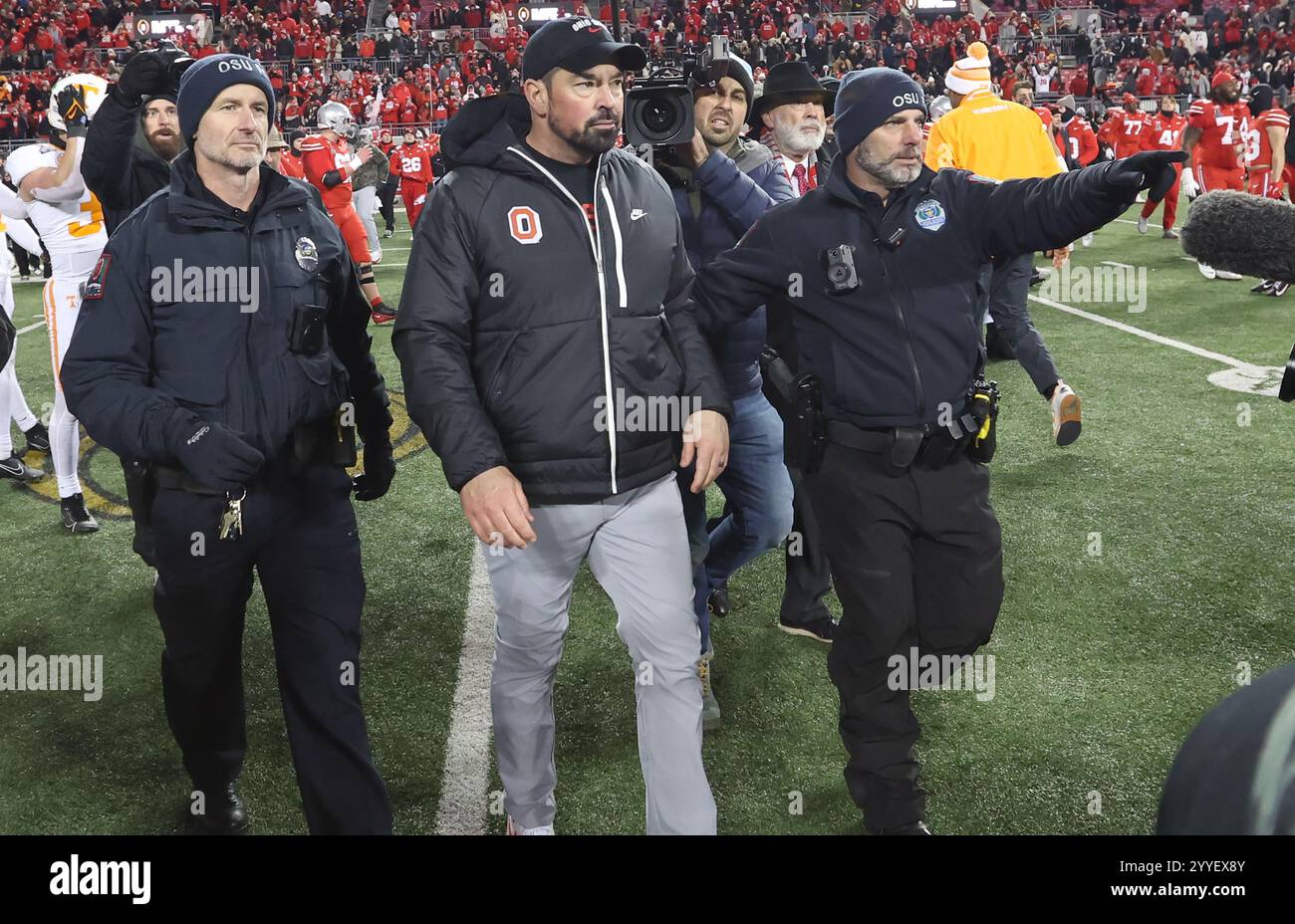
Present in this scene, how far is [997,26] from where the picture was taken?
3750cm

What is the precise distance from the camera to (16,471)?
6.59 meters

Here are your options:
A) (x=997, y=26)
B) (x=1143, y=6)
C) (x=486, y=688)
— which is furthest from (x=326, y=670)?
(x=1143, y=6)

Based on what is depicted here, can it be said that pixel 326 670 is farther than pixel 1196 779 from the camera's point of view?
Yes

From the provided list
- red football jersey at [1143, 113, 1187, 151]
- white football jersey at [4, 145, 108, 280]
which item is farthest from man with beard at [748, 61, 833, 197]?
red football jersey at [1143, 113, 1187, 151]

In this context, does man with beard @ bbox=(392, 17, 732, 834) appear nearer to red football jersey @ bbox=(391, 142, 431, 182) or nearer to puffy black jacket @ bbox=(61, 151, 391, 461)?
puffy black jacket @ bbox=(61, 151, 391, 461)

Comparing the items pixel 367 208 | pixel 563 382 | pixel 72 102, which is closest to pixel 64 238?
pixel 72 102

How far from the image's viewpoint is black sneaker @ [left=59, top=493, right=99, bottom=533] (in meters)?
5.68

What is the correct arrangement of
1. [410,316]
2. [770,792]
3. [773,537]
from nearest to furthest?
[410,316], [770,792], [773,537]

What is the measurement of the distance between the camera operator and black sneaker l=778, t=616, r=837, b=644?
507 millimetres

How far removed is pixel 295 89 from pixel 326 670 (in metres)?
32.0

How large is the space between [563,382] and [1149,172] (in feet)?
4.39

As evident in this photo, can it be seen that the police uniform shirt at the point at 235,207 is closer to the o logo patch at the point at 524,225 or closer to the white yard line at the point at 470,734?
the o logo patch at the point at 524,225

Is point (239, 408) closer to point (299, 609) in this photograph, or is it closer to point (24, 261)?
point (299, 609)
